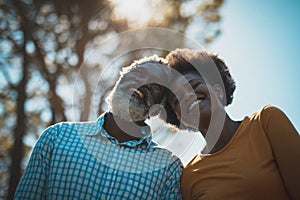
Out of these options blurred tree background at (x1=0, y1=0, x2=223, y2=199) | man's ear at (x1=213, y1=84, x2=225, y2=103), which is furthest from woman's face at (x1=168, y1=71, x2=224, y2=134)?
blurred tree background at (x1=0, y1=0, x2=223, y2=199)

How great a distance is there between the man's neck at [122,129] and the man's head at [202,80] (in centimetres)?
28

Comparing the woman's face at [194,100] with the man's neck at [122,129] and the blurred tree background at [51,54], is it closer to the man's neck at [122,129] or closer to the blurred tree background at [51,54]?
the man's neck at [122,129]

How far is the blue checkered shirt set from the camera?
6.68 feet

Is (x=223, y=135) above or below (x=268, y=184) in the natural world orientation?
above

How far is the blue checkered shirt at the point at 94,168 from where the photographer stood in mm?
2035

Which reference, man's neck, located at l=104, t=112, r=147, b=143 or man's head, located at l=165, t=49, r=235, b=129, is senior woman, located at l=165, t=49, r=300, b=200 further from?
man's neck, located at l=104, t=112, r=147, b=143

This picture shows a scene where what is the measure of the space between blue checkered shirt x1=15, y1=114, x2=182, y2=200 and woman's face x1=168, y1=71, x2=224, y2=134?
242 millimetres

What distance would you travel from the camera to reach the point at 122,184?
2.07 metres

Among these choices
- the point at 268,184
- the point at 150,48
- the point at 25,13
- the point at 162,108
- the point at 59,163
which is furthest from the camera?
the point at 150,48

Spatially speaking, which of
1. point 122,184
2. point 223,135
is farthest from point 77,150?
point 223,135

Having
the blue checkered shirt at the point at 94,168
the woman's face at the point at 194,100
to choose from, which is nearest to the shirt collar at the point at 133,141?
the blue checkered shirt at the point at 94,168

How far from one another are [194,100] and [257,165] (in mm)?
500

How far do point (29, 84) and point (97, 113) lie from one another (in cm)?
174

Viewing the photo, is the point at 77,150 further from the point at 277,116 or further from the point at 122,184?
the point at 277,116
